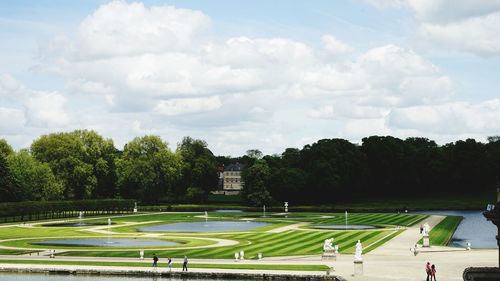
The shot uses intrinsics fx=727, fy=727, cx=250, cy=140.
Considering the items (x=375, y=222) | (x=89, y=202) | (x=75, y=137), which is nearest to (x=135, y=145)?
(x=75, y=137)

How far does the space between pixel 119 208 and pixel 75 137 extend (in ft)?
65.0

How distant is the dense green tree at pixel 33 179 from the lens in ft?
422

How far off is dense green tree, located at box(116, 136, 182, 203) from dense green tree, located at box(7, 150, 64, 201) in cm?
3045

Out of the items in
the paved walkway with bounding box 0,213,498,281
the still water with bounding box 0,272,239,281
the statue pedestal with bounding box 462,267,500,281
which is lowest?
the still water with bounding box 0,272,239,281

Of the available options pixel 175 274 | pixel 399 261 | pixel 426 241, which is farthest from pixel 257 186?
pixel 175 274

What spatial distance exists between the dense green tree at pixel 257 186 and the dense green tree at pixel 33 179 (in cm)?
4329

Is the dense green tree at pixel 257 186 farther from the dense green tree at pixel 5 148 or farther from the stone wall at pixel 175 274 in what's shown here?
the stone wall at pixel 175 274

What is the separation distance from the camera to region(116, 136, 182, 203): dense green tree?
166 m

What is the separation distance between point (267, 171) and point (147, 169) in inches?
1083

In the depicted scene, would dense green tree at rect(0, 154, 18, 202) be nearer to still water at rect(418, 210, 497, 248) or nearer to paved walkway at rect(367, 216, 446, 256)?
paved walkway at rect(367, 216, 446, 256)

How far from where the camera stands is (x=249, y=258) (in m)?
58.6

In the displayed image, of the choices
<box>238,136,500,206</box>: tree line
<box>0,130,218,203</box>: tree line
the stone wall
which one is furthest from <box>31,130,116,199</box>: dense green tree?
the stone wall

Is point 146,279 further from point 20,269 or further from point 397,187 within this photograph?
point 397,187

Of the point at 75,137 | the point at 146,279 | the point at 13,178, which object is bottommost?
the point at 146,279
